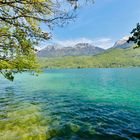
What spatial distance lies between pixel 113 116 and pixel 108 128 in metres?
6.43

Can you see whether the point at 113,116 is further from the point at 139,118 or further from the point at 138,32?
the point at 138,32

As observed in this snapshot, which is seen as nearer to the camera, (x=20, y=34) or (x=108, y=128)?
(x=20, y=34)

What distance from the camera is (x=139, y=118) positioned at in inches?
1139

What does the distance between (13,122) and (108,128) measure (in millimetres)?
10542

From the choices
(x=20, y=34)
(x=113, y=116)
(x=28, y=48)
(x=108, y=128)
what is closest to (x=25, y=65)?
(x=28, y=48)

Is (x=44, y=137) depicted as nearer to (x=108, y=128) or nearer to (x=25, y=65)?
(x=108, y=128)

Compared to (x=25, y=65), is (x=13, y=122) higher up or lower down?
lower down

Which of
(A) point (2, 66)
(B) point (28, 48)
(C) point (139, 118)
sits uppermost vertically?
(B) point (28, 48)

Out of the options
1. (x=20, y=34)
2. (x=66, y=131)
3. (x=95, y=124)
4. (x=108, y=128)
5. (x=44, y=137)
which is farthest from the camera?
(x=95, y=124)

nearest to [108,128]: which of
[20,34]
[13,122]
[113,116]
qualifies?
[113,116]

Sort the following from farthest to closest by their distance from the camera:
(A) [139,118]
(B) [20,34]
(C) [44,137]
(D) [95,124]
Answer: (A) [139,118] → (D) [95,124] → (C) [44,137] → (B) [20,34]

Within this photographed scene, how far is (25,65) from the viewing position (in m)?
14.4

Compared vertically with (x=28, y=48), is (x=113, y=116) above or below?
below

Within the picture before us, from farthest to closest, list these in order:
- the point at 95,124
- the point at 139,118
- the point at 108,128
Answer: the point at 139,118, the point at 95,124, the point at 108,128
